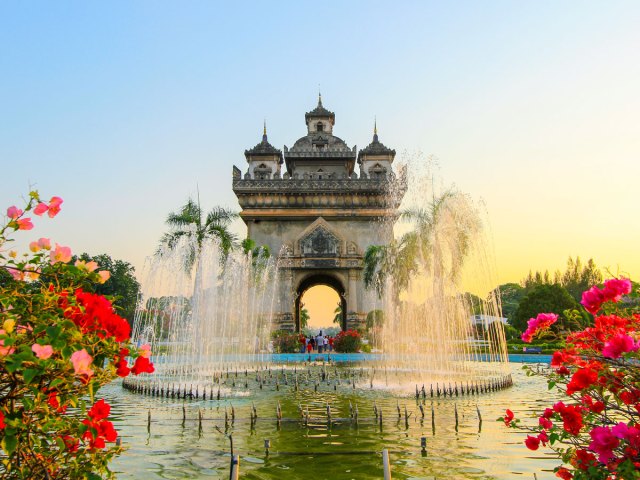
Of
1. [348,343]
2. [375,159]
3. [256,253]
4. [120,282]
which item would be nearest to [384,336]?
[348,343]

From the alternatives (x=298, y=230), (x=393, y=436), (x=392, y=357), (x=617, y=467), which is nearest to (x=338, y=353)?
(x=392, y=357)

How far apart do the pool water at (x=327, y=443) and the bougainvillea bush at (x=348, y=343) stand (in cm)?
1934

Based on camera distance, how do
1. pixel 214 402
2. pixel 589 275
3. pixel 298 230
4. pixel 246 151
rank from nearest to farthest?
pixel 214 402 < pixel 298 230 < pixel 246 151 < pixel 589 275

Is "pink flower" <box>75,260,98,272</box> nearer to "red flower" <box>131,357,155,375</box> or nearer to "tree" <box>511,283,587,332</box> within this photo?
"red flower" <box>131,357,155,375</box>

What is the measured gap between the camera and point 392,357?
95.9 feet

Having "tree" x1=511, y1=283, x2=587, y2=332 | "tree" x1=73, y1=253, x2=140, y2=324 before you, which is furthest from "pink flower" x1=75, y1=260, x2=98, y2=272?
"tree" x1=73, y1=253, x2=140, y2=324

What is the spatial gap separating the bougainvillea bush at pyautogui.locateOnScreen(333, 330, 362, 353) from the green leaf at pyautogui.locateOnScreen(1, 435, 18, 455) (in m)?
31.6

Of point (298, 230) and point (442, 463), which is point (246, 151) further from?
point (442, 463)

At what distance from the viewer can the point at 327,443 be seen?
9.25 meters

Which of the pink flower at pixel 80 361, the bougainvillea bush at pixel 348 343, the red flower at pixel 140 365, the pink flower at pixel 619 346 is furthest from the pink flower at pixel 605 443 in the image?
the bougainvillea bush at pixel 348 343

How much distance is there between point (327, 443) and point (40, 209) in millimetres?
7159

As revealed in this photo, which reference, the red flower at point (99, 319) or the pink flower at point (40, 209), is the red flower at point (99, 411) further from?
the pink flower at point (40, 209)

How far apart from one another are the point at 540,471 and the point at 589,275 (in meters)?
69.4

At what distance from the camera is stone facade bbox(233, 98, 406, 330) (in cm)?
4209
